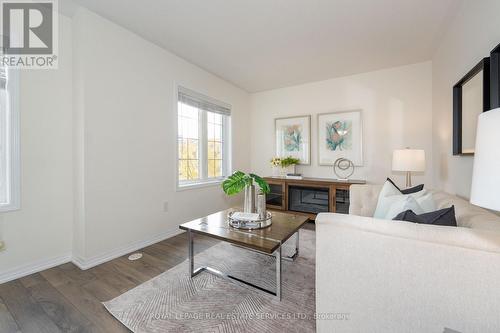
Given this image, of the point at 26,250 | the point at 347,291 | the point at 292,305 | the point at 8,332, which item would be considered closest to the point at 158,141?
the point at 26,250

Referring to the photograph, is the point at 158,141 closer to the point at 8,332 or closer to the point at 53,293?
the point at 53,293

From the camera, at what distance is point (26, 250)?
6.30 feet

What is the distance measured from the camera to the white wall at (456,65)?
1443mm

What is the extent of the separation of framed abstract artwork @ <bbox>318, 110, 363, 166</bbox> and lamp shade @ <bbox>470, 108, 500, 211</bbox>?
2.93 m

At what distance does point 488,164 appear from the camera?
603 mm

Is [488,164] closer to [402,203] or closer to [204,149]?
[402,203]

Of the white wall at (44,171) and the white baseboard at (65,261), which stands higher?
the white wall at (44,171)

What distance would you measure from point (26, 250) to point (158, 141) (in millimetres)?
1574

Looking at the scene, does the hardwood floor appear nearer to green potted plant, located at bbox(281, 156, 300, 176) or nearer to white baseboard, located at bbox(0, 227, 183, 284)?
white baseboard, located at bbox(0, 227, 183, 284)

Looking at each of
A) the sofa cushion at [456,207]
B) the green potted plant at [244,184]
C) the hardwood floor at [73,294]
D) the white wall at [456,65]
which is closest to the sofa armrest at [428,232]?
the sofa cushion at [456,207]

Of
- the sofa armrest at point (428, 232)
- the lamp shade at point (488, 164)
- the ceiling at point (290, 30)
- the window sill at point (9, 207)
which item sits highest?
the ceiling at point (290, 30)

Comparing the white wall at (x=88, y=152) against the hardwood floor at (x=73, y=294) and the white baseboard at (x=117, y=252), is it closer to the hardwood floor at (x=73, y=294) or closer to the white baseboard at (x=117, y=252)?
the white baseboard at (x=117, y=252)

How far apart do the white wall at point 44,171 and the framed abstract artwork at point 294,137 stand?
3079 mm

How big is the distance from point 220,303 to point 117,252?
1.42 m
